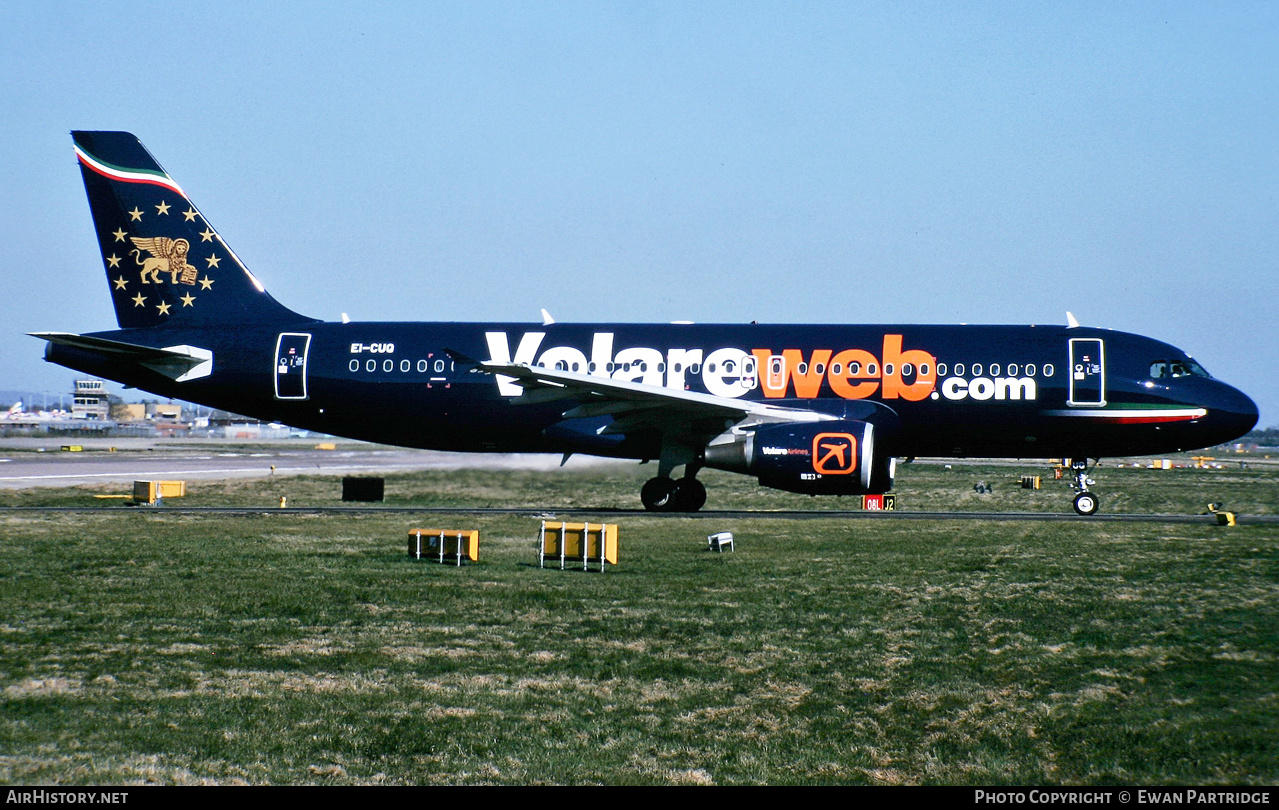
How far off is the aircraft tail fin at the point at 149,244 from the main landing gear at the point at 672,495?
11.0 metres

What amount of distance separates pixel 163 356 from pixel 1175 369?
25528 millimetres

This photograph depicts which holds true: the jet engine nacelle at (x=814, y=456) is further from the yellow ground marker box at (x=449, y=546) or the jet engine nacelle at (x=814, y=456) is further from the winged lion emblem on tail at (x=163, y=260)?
the winged lion emblem on tail at (x=163, y=260)

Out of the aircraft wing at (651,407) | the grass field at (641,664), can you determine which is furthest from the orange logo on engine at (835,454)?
the grass field at (641,664)

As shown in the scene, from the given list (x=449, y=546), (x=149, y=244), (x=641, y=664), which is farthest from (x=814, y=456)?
(x=149, y=244)

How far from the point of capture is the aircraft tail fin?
1183 inches

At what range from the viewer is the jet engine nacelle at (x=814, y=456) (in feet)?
81.5

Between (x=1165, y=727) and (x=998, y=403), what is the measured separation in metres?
19.6

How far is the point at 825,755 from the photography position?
7672mm

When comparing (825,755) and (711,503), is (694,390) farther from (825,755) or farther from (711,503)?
(825,755)

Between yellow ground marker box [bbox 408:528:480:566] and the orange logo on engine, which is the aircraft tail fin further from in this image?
the orange logo on engine

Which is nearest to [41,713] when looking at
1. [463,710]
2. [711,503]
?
[463,710]

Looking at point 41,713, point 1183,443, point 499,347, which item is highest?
point 499,347

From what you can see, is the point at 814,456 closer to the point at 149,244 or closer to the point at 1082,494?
the point at 1082,494

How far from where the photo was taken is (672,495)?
28.3 metres
